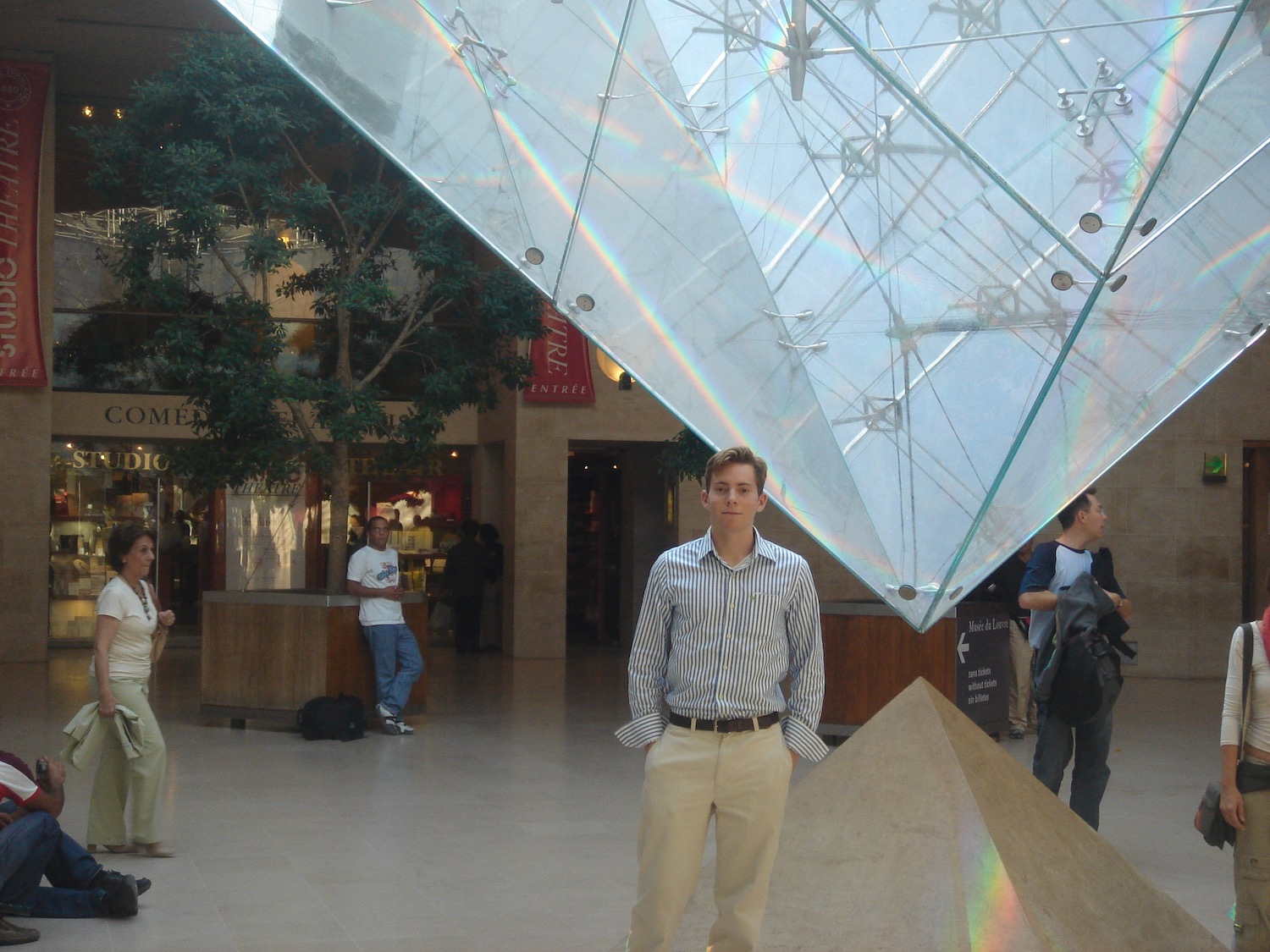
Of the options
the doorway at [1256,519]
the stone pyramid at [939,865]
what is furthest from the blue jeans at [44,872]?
the doorway at [1256,519]

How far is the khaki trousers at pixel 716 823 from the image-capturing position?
12.7ft

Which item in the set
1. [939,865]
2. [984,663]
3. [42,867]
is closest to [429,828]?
[42,867]

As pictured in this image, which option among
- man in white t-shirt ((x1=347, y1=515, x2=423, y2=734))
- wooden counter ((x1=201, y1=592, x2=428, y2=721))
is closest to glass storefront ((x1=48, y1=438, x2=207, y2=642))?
wooden counter ((x1=201, y1=592, x2=428, y2=721))

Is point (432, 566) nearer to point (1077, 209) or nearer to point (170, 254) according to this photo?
point (170, 254)

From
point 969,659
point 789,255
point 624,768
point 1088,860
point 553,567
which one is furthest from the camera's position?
point 553,567

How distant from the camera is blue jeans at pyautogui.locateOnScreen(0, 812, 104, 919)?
5.42 m

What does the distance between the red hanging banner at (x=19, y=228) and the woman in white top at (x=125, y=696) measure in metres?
12.2

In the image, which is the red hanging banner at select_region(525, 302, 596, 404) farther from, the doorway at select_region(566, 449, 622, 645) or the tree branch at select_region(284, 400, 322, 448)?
the tree branch at select_region(284, 400, 322, 448)

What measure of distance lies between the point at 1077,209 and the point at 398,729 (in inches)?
328

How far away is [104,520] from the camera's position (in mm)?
20625

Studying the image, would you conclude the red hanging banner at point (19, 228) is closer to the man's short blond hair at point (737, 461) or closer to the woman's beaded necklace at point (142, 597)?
the woman's beaded necklace at point (142, 597)

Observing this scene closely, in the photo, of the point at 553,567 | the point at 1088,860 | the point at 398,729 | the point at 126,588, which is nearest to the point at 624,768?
the point at 398,729

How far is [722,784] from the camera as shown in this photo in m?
3.87

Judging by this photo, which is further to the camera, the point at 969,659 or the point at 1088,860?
the point at 969,659
